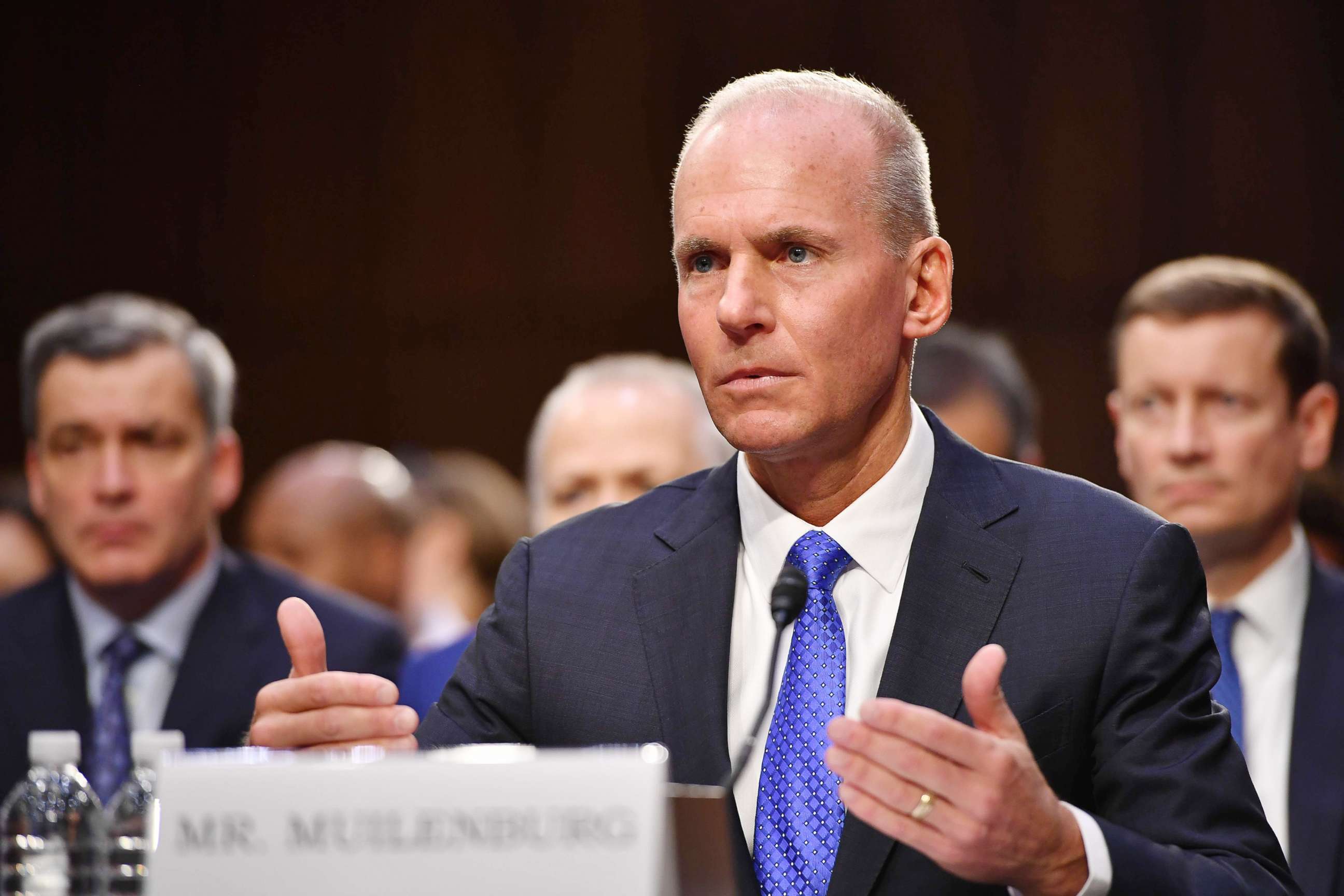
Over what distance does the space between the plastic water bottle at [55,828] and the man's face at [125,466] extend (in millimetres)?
1321

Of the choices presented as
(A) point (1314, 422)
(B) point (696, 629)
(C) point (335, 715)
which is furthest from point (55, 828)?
(A) point (1314, 422)

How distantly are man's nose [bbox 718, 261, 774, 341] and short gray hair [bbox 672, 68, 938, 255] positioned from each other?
0.17 m

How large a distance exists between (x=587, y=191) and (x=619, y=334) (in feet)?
1.93

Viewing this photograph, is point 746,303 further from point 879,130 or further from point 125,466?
point 125,466

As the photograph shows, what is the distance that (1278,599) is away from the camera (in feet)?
10.0

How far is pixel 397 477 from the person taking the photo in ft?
17.6

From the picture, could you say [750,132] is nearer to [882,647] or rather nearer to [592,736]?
[882,647]

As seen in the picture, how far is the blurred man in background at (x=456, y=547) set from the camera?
4.48 meters

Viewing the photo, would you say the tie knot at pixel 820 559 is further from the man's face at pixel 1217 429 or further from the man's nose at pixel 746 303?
the man's face at pixel 1217 429

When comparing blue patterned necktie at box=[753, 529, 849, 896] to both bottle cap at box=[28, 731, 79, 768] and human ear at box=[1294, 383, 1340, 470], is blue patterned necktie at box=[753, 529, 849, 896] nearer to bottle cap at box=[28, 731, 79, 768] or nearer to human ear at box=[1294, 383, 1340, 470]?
bottle cap at box=[28, 731, 79, 768]

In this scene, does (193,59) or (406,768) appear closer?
(406,768)

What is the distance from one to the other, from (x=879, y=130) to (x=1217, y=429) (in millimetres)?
1577

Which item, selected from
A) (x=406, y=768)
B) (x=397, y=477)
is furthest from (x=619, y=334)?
(x=406, y=768)

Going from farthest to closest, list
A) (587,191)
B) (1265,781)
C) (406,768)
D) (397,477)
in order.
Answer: (587,191) < (397,477) < (1265,781) < (406,768)
